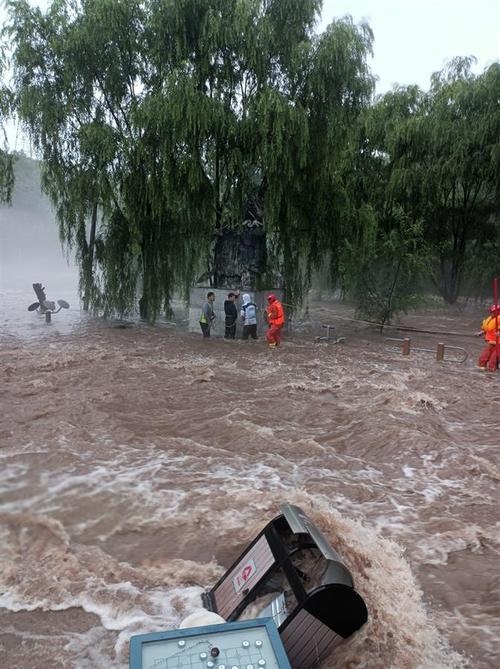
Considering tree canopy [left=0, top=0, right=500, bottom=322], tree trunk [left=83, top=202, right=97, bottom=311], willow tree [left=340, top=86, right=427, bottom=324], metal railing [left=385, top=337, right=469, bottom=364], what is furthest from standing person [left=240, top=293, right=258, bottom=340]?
tree trunk [left=83, top=202, right=97, bottom=311]

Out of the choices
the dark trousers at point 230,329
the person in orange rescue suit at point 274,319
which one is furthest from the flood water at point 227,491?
the dark trousers at point 230,329

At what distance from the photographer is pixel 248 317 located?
14.7 metres

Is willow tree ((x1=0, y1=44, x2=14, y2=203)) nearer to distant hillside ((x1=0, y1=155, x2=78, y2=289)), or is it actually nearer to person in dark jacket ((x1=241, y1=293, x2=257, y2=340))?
person in dark jacket ((x1=241, y1=293, x2=257, y2=340))

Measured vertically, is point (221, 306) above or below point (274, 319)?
above

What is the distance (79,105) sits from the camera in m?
14.6

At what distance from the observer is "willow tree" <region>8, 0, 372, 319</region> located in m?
13.1

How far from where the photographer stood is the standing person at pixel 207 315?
48.6 feet


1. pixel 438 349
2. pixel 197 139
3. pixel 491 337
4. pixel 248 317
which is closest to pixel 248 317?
pixel 248 317

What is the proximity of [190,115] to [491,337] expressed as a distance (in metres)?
8.64

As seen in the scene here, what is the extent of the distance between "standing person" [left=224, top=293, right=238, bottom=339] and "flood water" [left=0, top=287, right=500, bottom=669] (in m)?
2.70

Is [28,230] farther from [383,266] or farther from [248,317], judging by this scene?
[383,266]

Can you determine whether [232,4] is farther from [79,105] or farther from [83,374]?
[83,374]

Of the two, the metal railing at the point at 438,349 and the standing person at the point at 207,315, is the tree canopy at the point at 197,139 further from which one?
the metal railing at the point at 438,349

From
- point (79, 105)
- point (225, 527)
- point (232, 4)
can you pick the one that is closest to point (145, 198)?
point (79, 105)
